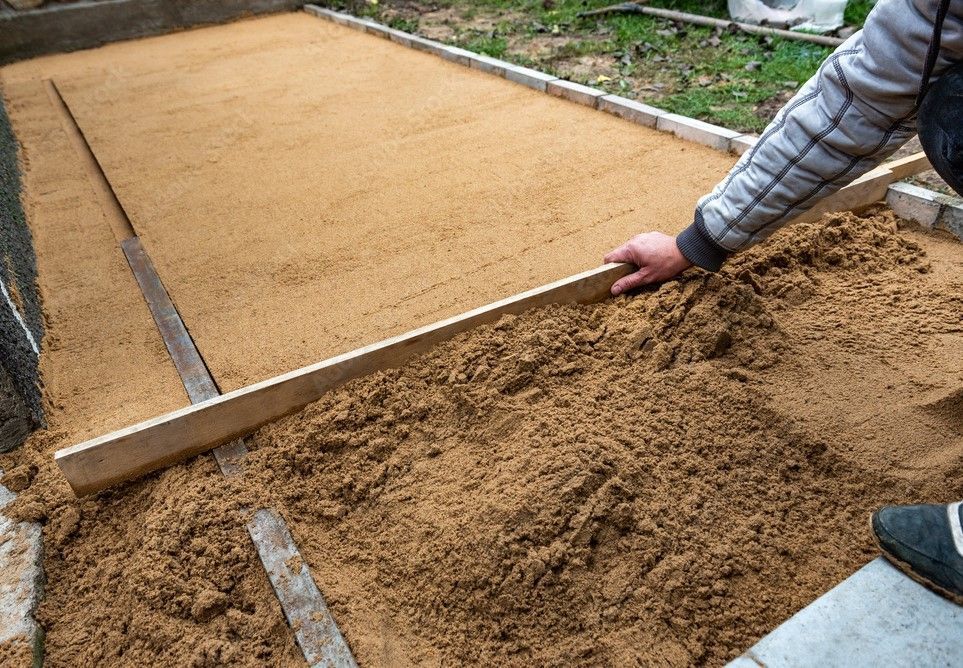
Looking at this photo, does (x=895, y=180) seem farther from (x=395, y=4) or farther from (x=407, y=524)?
(x=395, y=4)

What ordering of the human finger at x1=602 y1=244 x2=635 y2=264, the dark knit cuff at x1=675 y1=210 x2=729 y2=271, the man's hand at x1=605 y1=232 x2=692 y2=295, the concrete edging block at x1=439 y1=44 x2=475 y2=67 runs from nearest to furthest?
1. the dark knit cuff at x1=675 y1=210 x2=729 y2=271
2. the man's hand at x1=605 y1=232 x2=692 y2=295
3. the human finger at x1=602 y1=244 x2=635 y2=264
4. the concrete edging block at x1=439 y1=44 x2=475 y2=67

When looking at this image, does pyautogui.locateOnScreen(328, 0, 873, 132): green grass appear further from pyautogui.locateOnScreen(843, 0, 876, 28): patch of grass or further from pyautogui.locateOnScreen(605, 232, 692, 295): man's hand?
pyautogui.locateOnScreen(605, 232, 692, 295): man's hand

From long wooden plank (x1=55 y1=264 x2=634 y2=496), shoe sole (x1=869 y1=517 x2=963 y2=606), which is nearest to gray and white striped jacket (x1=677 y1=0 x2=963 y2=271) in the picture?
long wooden plank (x1=55 y1=264 x2=634 y2=496)

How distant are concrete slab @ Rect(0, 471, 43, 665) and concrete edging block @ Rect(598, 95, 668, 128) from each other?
374 cm

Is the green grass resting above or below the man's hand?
above

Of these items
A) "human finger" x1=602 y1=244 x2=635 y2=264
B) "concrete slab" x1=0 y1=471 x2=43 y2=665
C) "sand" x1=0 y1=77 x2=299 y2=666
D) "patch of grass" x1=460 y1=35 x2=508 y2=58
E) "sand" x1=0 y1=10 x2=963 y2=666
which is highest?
"patch of grass" x1=460 y1=35 x2=508 y2=58

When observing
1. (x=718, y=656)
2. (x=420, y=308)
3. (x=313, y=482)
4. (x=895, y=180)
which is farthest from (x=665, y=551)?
(x=895, y=180)

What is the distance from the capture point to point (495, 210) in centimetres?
331

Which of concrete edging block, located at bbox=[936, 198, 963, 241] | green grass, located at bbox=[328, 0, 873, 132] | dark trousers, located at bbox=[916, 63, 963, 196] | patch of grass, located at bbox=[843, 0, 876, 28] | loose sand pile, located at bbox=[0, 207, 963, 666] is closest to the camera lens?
dark trousers, located at bbox=[916, 63, 963, 196]

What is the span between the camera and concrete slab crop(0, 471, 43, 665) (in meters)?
1.59

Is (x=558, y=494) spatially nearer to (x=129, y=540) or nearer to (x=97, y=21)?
(x=129, y=540)

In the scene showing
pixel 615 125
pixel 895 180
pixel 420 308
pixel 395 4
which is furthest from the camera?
pixel 395 4

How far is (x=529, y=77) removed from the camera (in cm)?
498

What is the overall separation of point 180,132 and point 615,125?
9.71 feet
